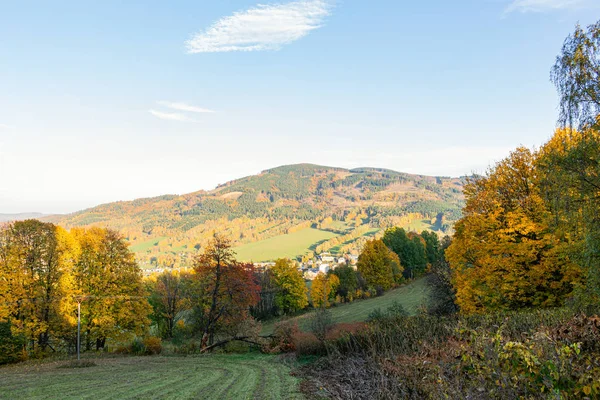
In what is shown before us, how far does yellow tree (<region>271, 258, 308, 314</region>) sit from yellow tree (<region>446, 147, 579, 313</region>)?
4156 cm

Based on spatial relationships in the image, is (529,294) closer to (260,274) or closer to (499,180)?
(499,180)

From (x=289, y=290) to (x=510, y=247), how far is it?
154 feet

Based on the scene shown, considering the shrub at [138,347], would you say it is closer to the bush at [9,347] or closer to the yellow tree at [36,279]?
the yellow tree at [36,279]

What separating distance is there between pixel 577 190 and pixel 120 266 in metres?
31.9

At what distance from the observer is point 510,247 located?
747 inches

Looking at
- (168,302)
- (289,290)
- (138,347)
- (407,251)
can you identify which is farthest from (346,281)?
(138,347)

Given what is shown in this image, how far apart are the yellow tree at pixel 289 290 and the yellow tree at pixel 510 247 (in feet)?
136

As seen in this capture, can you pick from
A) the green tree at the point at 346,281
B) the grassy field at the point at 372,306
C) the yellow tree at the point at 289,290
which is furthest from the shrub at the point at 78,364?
the green tree at the point at 346,281

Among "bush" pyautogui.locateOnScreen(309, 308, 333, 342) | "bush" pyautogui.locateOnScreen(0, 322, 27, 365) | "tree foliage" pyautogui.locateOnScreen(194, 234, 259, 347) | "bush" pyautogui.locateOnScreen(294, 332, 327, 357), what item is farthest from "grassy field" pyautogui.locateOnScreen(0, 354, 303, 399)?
"bush" pyautogui.locateOnScreen(0, 322, 27, 365)

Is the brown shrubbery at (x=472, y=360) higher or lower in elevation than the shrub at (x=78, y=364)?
higher

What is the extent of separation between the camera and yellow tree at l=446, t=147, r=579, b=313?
59.8 feet

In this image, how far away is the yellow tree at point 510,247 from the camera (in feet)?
59.8

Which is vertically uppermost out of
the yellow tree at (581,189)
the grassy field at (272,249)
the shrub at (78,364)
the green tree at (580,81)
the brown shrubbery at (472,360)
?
the green tree at (580,81)

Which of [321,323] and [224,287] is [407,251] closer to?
[224,287]
